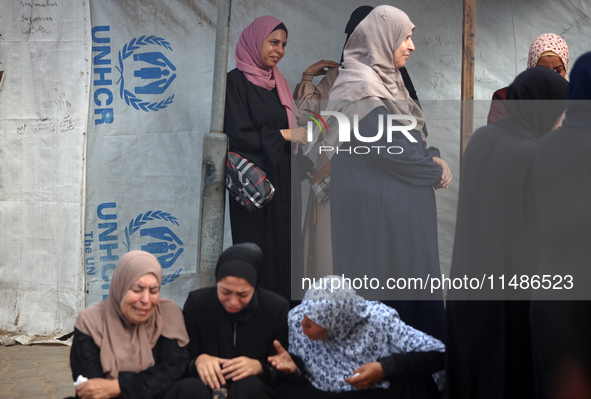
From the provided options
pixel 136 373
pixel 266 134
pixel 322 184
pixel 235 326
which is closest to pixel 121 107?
pixel 266 134

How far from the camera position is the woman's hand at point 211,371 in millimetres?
3352

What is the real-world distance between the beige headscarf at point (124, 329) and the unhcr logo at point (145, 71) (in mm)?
2073

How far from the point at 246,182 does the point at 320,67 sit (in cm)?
110

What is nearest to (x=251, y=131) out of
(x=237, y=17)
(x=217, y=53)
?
(x=217, y=53)

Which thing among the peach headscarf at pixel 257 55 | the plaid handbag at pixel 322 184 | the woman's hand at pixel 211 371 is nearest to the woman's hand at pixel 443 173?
the plaid handbag at pixel 322 184

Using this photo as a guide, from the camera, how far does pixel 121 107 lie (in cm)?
531

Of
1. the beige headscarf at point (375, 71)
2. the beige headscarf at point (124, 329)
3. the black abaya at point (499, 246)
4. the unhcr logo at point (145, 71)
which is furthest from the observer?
the unhcr logo at point (145, 71)

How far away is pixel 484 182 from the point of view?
2.97 meters

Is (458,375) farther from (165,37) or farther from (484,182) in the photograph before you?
(165,37)

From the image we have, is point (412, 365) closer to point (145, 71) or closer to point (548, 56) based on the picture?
point (548, 56)

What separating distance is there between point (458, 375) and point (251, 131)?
6.80ft

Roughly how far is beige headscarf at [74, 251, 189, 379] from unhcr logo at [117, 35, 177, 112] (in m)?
2.07

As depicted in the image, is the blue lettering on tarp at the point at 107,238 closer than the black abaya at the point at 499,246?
No

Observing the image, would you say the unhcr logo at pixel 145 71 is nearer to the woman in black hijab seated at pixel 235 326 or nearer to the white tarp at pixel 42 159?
the white tarp at pixel 42 159
